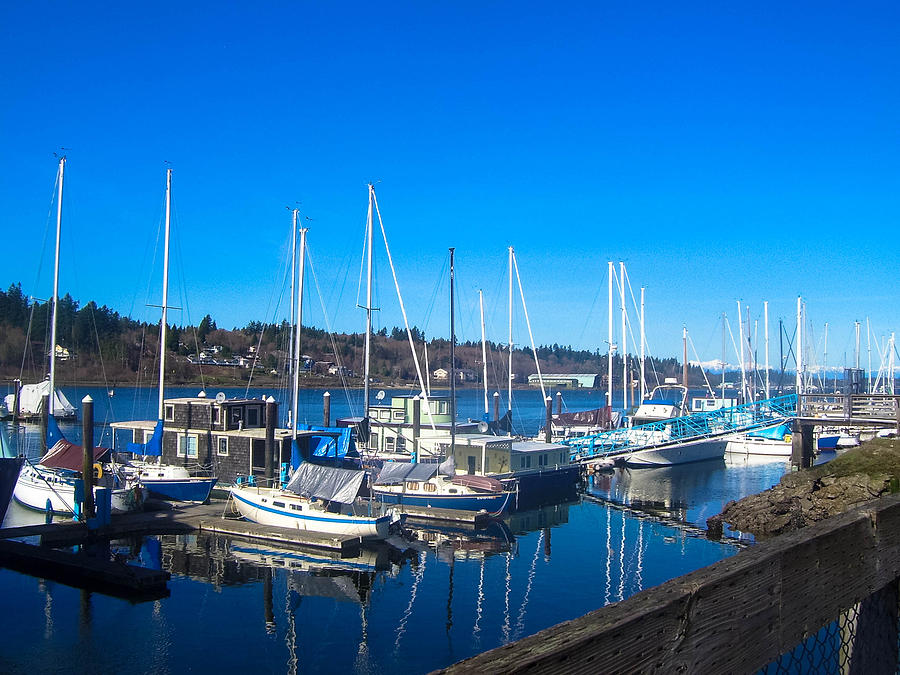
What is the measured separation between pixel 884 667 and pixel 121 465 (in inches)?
1712

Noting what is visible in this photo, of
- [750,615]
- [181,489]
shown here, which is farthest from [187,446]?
[750,615]

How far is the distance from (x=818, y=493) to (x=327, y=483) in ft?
72.5

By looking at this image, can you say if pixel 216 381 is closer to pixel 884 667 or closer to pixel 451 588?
pixel 451 588

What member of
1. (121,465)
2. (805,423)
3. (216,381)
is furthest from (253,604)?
(216,381)

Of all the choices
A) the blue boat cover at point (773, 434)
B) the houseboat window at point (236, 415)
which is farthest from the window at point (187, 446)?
the blue boat cover at point (773, 434)

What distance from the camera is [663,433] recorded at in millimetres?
62094

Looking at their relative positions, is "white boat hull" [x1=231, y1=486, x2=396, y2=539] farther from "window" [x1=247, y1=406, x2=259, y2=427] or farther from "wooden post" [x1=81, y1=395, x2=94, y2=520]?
"window" [x1=247, y1=406, x2=259, y2=427]

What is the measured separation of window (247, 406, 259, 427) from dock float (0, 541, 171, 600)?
17.8 meters

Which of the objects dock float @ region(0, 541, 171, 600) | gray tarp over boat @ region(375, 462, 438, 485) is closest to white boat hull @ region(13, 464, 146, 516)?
dock float @ region(0, 541, 171, 600)

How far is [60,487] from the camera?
38.3 metres

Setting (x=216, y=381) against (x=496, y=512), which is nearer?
(x=496, y=512)

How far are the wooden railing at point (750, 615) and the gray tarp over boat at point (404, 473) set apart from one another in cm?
3809

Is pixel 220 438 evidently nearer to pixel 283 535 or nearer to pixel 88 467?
pixel 88 467

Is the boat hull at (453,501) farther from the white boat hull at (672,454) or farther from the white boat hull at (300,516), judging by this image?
the white boat hull at (672,454)
